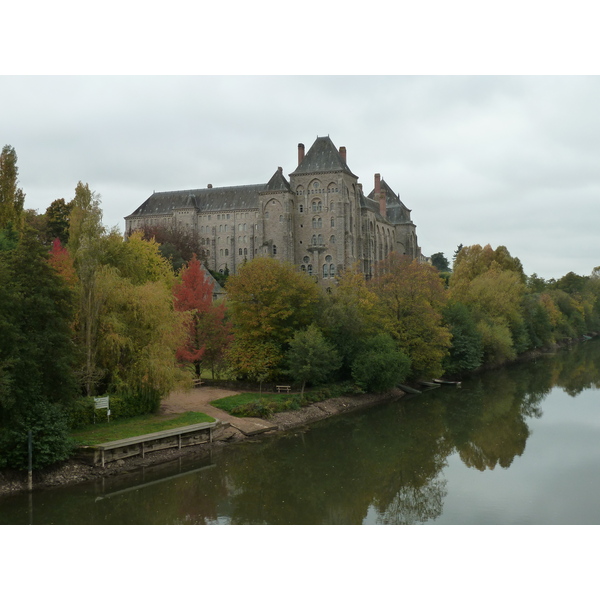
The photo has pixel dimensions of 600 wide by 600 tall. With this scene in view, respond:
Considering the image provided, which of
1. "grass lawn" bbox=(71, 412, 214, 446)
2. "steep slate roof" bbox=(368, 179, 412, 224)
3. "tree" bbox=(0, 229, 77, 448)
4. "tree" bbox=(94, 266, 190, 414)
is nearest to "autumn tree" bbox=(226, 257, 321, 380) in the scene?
"grass lawn" bbox=(71, 412, 214, 446)

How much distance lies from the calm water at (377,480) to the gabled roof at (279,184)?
49663 millimetres

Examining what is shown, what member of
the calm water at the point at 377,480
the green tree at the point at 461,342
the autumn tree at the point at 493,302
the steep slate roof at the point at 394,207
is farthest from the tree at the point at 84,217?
the steep slate roof at the point at 394,207

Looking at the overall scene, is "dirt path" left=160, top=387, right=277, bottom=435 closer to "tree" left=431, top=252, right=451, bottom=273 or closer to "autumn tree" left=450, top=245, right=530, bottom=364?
"autumn tree" left=450, top=245, right=530, bottom=364

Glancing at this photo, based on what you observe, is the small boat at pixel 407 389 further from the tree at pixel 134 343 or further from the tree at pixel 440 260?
the tree at pixel 440 260

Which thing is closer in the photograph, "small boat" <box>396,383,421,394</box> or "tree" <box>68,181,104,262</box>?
"tree" <box>68,181,104,262</box>

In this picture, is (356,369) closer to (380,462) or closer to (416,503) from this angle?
(380,462)

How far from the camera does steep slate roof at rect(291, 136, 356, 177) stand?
7344 centimetres

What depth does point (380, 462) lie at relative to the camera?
2114 centimetres

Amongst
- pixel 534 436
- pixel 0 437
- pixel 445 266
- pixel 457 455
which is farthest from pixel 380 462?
pixel 445 266

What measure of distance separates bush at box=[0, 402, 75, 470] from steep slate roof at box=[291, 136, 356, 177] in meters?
60.0

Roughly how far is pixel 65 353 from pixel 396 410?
18841mm

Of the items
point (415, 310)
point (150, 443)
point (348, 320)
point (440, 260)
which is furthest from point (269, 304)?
point (440, 260)

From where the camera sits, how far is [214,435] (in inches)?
923

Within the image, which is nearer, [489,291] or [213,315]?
[213,315]
